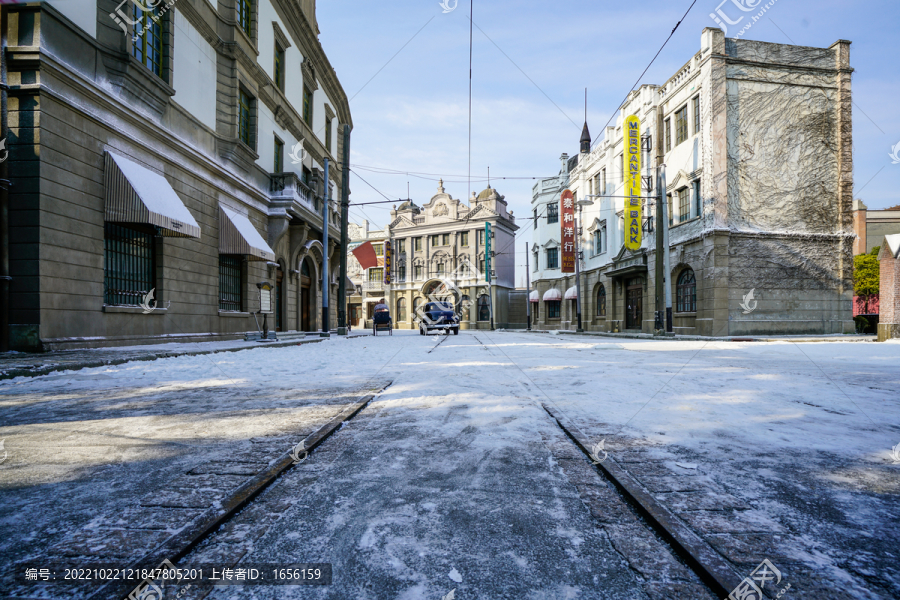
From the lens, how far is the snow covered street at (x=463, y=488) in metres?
1.70

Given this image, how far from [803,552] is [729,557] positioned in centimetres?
31

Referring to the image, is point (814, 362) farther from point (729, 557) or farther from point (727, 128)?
point (727, 128)

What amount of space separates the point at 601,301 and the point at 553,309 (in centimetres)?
908

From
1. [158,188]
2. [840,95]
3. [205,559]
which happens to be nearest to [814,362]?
[205,559]

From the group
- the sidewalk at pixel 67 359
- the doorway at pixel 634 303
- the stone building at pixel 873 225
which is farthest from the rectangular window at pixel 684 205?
the stone building at pixel 873 225

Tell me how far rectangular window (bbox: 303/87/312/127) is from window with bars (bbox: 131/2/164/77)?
1065 centimetres

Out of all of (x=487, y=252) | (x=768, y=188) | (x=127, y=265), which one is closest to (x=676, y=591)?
(x=127, y=265)

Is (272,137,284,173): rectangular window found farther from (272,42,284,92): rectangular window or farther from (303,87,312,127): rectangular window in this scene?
(303,87,312,127): rectangular window

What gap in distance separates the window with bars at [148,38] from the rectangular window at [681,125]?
70.3ft

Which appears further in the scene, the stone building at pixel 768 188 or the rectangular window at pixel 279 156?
the stone building at pixel 768 188

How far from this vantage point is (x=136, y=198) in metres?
9.84

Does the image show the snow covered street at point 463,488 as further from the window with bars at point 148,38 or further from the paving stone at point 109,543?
the window with bars at point 148,38

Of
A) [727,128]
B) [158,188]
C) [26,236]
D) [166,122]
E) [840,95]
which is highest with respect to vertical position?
[840,95]

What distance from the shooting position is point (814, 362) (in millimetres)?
9016
